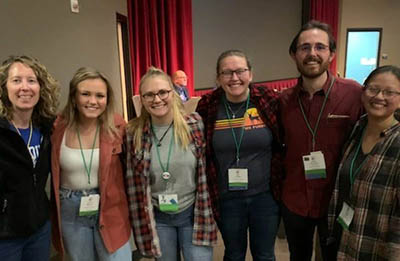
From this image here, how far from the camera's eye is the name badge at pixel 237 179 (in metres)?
1.57

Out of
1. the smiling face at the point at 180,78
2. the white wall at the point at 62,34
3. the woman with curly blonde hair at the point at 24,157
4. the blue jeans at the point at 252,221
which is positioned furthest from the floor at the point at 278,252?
the smiling face at the point at 180,78

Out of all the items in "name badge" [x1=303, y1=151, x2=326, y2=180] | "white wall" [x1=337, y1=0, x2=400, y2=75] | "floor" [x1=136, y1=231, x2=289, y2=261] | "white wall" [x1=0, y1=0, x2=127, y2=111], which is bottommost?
"floor" [x1=136, y1=231, x2=289, y2=261]

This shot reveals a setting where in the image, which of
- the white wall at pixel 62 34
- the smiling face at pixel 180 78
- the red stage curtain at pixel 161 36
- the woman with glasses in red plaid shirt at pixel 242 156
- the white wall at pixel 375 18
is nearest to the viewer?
the woman with glasses in red plaid shirt at pixel 242 156

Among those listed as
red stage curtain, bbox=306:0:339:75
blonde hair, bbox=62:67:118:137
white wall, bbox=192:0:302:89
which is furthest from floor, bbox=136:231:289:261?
red stage curtain, bbox=306:0:339:75

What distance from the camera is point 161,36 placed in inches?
189

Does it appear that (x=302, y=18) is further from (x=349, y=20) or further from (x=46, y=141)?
(x=46, y=141)

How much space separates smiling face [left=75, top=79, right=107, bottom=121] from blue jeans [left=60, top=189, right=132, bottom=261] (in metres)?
0.37

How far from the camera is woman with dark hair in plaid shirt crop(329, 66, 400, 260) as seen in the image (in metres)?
1.22

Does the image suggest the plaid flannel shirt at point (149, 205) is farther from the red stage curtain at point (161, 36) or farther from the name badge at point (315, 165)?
the red stage curtain at point (161, 36)

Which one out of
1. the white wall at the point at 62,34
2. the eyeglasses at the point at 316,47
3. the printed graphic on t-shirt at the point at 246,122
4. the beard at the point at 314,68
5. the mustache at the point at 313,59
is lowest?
the printed graphic on t-shirt at the point at 246,122

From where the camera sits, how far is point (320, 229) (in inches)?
63.8

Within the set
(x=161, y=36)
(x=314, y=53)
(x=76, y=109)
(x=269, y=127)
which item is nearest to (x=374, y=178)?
(x=269, y=127)

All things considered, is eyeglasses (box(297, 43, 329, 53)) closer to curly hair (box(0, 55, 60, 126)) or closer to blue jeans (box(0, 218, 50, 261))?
curly hair (box(0, 55, 60, 126))

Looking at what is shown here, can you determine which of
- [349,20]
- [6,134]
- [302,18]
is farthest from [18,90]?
[349,20]
